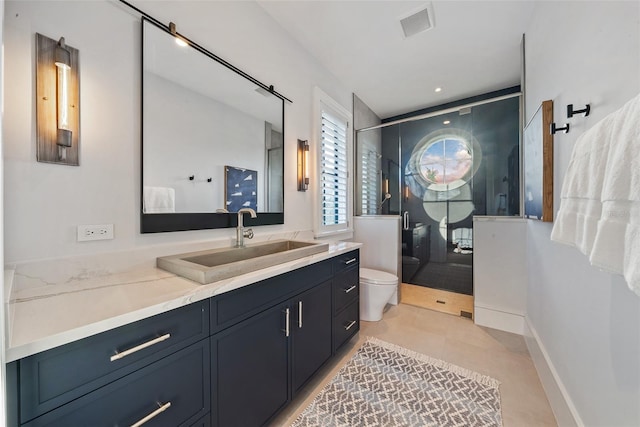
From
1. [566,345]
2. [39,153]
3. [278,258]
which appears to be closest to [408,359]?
[566,345]

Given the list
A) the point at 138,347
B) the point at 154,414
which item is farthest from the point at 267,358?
the point at 138,347

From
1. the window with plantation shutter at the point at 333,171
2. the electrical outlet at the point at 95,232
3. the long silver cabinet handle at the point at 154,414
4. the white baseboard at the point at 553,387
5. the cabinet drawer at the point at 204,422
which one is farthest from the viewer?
the window with plantation shutter at the point at 333,171

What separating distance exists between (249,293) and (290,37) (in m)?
2.21

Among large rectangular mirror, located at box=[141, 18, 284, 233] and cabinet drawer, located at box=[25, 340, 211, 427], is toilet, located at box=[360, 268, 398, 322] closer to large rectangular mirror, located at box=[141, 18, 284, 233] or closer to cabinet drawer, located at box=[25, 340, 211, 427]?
large rectangular mirror, located at box=[141, 18, 284, 233]

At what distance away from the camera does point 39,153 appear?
0.96 meters

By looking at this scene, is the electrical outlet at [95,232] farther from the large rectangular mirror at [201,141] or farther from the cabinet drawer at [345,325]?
the cabinet drawer at [345,325]

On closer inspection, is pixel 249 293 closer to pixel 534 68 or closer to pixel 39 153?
pixel 39 153

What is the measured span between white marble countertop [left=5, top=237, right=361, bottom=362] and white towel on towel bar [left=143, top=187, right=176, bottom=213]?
215 millimetres

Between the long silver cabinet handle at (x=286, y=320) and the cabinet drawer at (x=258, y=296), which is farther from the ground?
the cabinet drawer at (x=258, y=296)

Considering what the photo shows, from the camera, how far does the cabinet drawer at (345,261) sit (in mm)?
1823

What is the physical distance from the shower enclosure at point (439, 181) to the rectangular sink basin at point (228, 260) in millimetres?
1728

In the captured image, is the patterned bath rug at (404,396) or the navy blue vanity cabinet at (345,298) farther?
the navy blue vanity cabinet at (345,298)

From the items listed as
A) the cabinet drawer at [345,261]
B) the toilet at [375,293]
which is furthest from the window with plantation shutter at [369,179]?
the cabinet drawer at [345,261]

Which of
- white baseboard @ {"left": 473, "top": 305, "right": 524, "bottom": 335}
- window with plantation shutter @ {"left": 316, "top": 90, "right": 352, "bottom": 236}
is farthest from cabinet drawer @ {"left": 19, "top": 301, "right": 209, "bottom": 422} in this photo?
white baseboard @ {"left": 473, "top": 305, "right": 524, "bottom": 335}
